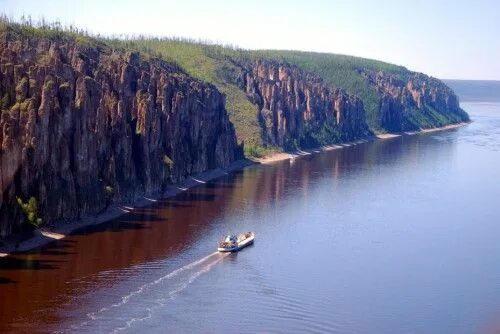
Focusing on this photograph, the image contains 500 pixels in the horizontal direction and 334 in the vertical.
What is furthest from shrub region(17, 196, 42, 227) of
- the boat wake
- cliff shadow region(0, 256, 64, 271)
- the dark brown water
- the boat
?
the boat

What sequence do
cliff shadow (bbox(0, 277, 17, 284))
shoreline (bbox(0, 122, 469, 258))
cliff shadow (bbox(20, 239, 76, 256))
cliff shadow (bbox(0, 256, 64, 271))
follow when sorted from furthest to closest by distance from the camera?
cliff shadow (bbox(20, 239, 76, 256)) → shoreline (bbox(0, 122, 469, 258)) → cliff shadow (bbox(0, 256, 64, 271)) → cliff shadow (bbox(0, 277, 17, 284))

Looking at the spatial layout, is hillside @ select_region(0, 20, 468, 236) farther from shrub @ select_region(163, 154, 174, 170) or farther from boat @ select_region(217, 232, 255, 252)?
boat @ select_region(217, 232, 255, 252)

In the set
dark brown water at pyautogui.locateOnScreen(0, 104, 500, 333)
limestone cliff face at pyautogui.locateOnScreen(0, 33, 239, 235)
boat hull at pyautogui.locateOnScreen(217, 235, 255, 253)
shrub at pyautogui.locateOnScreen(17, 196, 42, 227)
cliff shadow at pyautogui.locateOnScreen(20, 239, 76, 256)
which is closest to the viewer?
dark brown water at pyautogui.locateOnScreen(0, 104, 500, 333)

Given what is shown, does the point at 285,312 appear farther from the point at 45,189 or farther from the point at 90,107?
the point at 90,107

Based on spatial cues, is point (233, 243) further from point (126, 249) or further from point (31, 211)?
point (31, 211)

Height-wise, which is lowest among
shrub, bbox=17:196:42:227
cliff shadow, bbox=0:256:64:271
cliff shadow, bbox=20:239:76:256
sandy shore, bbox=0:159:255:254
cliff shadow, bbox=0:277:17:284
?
cliff shadow, bbox=0:277:17:284

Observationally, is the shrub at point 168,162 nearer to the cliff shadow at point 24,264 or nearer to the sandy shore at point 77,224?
the sandy shore at point 77,224

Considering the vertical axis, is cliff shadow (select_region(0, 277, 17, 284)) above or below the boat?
below

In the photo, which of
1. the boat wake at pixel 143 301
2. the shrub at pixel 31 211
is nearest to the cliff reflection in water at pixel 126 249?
the boat wake at pixel 143 301
